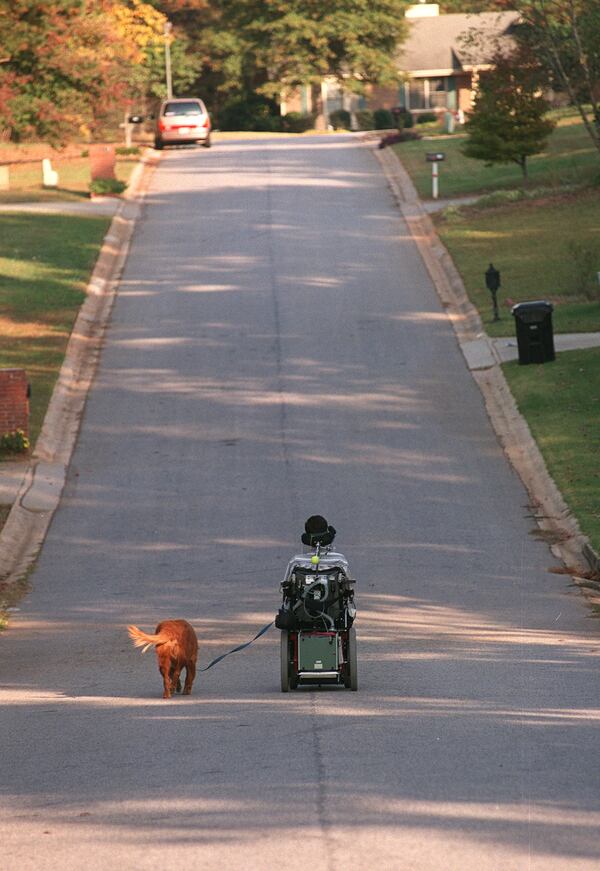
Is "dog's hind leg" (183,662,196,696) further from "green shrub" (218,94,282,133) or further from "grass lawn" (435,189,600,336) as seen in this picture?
"green shrub" (218,94,282,133)

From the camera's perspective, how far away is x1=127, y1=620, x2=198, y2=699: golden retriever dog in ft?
35.3

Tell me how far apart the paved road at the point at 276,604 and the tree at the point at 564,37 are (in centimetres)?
Answer: 552

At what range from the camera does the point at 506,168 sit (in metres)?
48.2

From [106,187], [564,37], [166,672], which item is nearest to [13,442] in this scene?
[166,672]

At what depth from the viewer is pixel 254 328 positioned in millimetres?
29641

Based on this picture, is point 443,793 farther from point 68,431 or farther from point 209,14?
point 209,14

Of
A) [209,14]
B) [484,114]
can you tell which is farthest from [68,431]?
[209,14]

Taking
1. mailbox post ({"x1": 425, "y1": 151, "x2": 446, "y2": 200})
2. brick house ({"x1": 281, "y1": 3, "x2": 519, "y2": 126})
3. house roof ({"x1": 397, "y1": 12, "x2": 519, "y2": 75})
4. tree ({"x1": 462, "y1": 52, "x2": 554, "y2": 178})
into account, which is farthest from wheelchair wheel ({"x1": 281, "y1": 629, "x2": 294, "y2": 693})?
house roof ({"x1": 397, "y1": 12, "x2": 519, "y2": 75})

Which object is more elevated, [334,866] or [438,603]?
[334,866]

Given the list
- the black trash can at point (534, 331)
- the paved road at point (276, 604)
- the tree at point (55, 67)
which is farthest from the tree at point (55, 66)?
the black trash can at point (534, 331)

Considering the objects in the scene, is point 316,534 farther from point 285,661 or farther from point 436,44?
point 436,44

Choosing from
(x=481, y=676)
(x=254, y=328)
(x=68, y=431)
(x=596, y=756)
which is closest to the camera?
(x=596, y=756)

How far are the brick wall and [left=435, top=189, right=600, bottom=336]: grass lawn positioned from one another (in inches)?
389

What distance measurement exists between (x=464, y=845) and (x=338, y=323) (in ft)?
76.7
